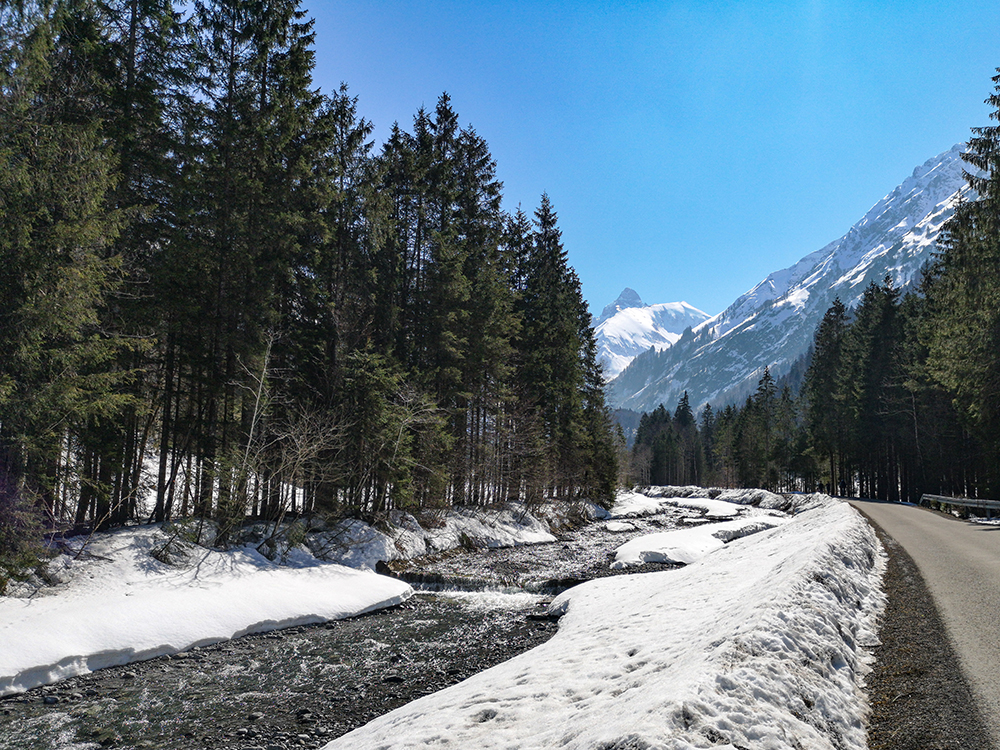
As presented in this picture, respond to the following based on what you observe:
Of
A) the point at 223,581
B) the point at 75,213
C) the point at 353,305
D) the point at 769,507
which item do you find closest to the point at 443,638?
the point at 223,581

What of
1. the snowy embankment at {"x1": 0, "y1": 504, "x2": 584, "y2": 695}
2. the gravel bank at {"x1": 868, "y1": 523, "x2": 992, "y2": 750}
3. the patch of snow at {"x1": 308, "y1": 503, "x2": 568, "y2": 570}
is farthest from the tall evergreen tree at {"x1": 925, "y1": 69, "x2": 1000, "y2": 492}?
the snowy embankment at {"x1": 0, "y1": 504, "x2": 584, "y2": 695}

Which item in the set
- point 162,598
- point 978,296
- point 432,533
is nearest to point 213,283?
point 162,598

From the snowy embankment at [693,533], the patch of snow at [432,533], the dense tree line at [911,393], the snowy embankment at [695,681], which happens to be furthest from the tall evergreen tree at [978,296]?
the patch of snow at [432,533]

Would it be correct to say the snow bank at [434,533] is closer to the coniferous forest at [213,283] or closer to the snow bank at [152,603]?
the coniferous forest at [213,283]

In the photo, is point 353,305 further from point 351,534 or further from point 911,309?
point 911,309

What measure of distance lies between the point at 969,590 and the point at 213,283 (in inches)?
813

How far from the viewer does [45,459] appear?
35.9ft

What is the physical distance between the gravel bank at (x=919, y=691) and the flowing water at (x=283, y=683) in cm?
628

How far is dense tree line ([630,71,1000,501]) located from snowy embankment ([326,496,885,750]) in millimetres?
20229

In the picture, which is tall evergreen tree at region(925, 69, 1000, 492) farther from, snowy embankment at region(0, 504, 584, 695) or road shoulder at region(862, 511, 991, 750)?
snowy embankment at region(0, 504, 584, 695)

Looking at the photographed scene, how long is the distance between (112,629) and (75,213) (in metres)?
8.72

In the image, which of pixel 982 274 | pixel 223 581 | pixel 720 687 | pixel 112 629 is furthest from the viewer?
pixel 982 274

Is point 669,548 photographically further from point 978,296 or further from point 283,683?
point 978,296

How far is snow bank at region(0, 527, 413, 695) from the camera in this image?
884cm
